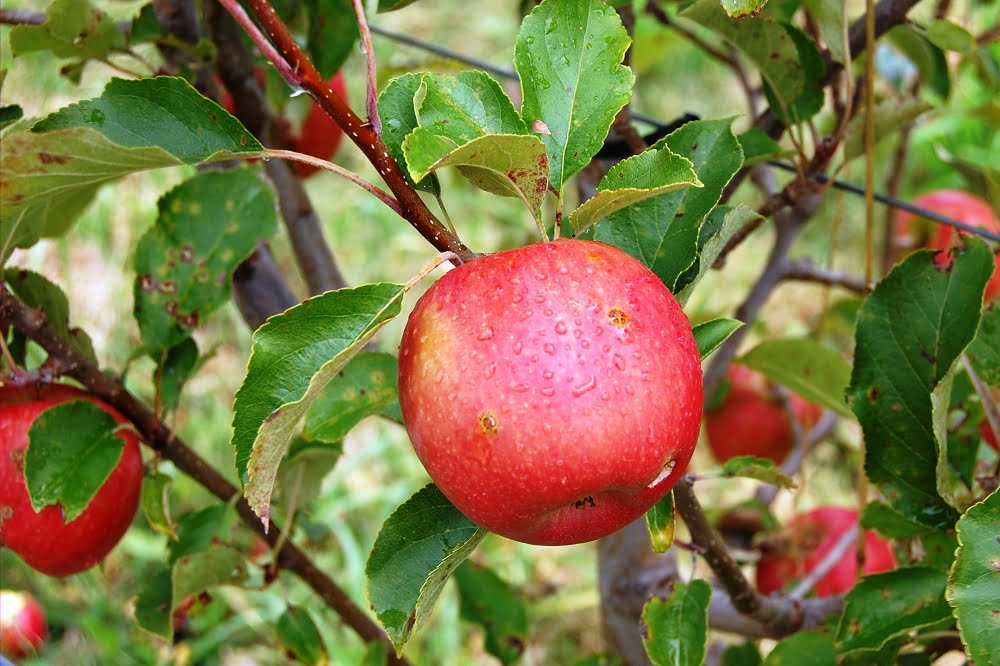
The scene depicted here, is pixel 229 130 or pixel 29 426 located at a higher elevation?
pixel 229 130

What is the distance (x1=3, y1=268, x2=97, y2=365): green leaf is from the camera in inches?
31.8

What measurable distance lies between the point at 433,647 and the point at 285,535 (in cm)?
105

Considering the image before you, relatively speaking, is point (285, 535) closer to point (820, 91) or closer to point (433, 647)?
point (820, 91)

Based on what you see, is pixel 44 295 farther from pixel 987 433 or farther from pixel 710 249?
pixel 987 433

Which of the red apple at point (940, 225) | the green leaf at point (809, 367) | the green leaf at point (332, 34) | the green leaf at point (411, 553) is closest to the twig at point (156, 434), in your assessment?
the green leaf at point (411, 553)

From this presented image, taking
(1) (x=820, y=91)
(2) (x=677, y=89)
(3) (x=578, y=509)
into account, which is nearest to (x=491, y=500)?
(3) (x=578, y=509)

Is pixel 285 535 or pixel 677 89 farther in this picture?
pixel 677 89

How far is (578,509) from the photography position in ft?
1.73

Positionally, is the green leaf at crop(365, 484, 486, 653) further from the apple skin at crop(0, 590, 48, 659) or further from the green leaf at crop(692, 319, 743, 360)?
the apple skin at crop(0, 590, 48, 659)

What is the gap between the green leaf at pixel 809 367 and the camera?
953mm

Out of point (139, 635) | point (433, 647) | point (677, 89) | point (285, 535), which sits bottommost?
point (433, 647)

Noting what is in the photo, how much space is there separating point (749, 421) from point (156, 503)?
2.91ft

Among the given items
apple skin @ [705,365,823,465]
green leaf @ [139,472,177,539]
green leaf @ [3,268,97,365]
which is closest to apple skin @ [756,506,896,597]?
apple skin @ [705,365,823,465]

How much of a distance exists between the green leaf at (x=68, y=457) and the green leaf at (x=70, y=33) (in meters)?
0.31
